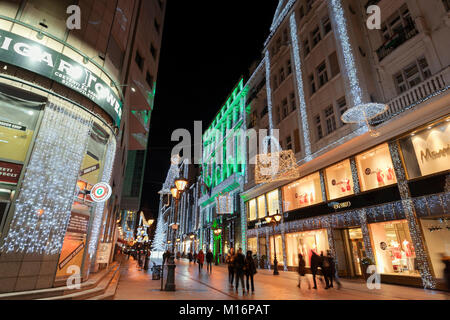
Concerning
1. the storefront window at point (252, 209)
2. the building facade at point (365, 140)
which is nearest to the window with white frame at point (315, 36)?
the building facade at point (365, 140)

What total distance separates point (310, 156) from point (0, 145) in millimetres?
16414

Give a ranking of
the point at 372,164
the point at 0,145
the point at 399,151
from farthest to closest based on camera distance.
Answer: the point at 372,164
the point at 399,151
the point at 0,145

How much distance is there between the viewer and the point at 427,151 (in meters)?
11.0

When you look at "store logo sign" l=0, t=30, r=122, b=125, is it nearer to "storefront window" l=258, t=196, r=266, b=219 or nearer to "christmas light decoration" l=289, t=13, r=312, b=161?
"christmas light decoration" l=289, t=13, r=312, b=161

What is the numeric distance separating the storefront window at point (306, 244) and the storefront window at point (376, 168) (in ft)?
15.0

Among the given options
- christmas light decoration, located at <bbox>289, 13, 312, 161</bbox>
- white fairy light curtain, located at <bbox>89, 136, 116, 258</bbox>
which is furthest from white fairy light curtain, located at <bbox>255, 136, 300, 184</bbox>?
white fairy light curtain, located at <bbox>89, 136, 116, 258</bbox>

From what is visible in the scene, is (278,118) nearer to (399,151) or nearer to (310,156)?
(310,156)

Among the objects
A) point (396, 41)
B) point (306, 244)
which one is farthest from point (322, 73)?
point (306, 244)

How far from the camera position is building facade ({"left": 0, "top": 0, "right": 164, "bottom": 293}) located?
7.54 meters

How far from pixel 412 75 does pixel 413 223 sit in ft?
24.2

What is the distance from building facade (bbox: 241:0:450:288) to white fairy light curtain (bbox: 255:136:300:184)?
100cm

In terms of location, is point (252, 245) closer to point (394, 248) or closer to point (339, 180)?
point (339, 180)
